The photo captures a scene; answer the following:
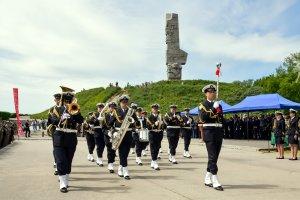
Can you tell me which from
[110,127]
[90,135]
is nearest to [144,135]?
[110,127]

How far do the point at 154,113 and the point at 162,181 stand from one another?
4785 millimetres

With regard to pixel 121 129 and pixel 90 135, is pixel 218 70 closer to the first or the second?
pixel 90 135

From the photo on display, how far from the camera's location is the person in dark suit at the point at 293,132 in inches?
697

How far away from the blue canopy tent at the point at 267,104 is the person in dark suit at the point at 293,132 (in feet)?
30.7

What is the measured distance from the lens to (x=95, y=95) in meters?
80.4

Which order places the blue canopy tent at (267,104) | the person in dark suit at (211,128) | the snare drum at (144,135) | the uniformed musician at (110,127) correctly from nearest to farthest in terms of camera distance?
the person in dark suit at (211,128) → the uniformed musician at (110,127) → the snare drum at (144,135) → the blue canopy tent at (267,104)

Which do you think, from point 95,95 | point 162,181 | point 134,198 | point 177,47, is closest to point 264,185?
point 162,181

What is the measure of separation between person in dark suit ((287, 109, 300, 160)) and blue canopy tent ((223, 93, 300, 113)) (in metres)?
9.37

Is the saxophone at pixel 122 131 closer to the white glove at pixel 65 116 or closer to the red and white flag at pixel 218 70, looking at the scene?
the white glove at pixel 65 116

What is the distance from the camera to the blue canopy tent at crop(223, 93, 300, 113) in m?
27.5

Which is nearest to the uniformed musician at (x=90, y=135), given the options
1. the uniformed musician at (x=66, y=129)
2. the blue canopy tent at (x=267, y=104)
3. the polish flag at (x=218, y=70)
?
the uniformed musician at (x=66, y=129)

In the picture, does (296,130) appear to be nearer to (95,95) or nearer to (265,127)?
(265,127)

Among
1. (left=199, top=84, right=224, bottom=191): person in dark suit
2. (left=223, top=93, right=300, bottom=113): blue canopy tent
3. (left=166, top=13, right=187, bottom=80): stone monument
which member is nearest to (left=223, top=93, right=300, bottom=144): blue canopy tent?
(left=223, top=93, right=300, bottom=113): blue canopy tent

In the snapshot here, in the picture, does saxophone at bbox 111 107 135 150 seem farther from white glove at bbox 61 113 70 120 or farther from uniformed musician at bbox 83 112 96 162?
uniformed musician at bbox 83 112 96 162
